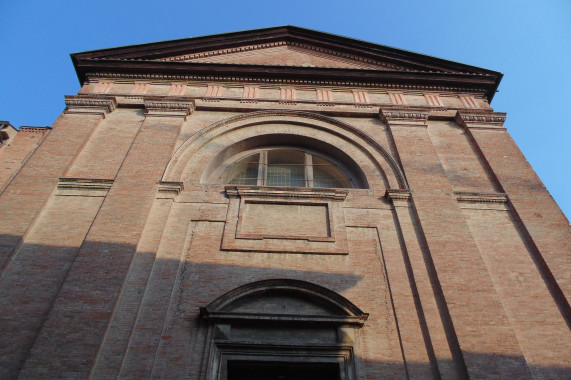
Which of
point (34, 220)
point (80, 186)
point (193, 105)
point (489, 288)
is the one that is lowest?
point (489, 288)

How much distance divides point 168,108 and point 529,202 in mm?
8961

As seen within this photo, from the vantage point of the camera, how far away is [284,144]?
1082cm

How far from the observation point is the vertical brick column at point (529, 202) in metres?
7.31

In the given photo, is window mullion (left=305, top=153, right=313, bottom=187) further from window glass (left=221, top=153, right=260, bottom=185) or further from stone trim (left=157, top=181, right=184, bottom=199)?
stone trim (left=157, top=181, right=184, bottom=199)

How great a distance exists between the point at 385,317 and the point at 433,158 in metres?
4.51

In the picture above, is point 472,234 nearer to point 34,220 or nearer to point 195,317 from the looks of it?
point 195,317

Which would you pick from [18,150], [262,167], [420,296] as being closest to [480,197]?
[420,296]

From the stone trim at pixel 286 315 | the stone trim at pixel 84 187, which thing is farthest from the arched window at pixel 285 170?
the stone trim at pixel 286 315

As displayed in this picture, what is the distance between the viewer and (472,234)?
798cm

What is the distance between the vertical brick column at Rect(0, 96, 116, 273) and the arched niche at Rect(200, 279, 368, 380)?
3.98 meters

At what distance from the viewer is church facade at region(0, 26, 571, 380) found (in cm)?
613

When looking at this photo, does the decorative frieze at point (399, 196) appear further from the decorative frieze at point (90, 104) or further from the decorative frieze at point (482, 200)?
the decorative frieze at point (90, 104)

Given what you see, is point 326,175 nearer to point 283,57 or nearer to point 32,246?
point 283,57

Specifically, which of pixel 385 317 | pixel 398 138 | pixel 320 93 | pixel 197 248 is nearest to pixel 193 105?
pixel 320 93
